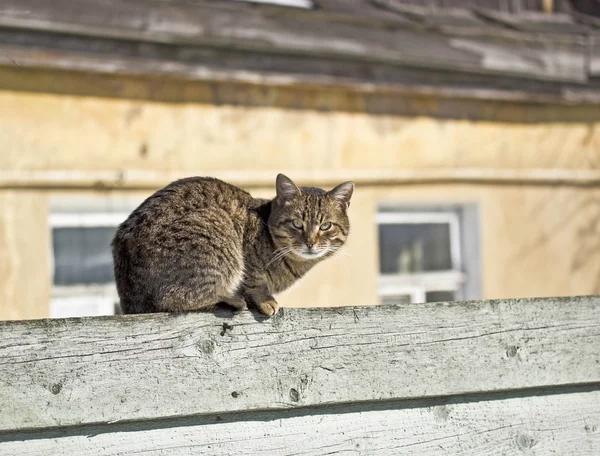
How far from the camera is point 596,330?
2.39 metres

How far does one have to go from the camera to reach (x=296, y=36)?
5.71m

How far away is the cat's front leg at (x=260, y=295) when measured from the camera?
2643 millimetres

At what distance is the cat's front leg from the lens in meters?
2.64

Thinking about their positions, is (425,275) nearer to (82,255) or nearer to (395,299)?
(395,299)

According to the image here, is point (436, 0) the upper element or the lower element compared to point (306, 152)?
upper

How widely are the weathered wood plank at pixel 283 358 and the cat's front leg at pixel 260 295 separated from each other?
46 centimetres

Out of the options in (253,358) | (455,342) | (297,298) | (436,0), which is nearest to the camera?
(253,358)

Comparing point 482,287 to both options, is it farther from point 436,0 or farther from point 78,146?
point 78,146

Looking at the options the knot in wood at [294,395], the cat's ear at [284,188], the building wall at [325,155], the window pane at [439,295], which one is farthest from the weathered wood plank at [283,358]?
the window pane at [439,295]

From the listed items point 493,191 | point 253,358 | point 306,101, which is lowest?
point 253,358

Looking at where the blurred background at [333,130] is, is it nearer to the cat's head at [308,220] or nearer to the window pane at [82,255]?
the window pane at [82,255]

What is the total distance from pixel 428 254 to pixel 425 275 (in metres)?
0.18

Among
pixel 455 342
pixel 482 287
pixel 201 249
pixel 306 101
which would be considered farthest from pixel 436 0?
pixel 455 342

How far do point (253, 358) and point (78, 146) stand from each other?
3.52 metres
